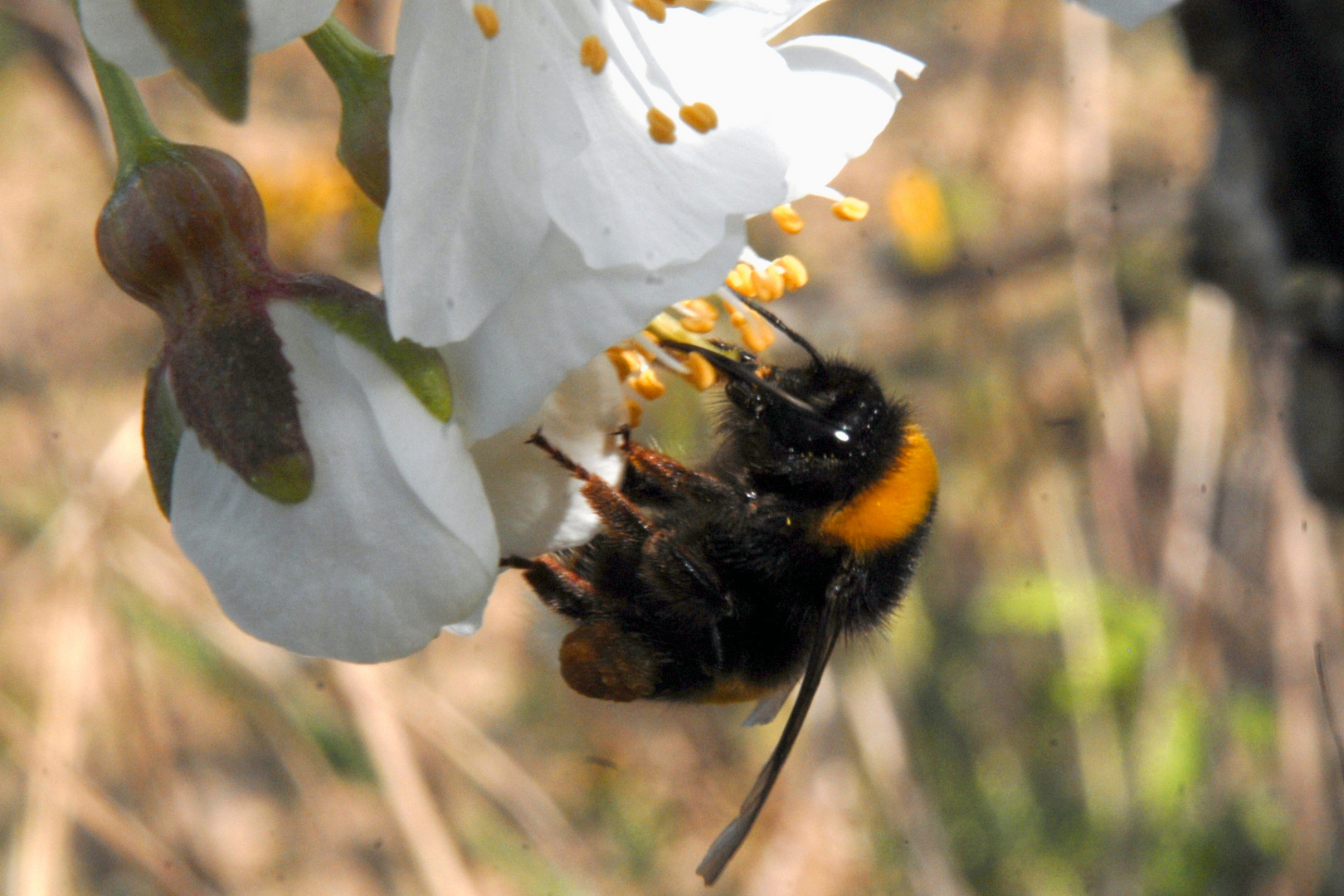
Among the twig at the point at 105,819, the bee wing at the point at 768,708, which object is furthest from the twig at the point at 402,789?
the bee wing at the point at 768,708

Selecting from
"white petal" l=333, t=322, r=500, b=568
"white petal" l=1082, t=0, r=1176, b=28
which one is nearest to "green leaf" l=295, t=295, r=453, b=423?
"white petal" l=333, t=322, r=500, b=568

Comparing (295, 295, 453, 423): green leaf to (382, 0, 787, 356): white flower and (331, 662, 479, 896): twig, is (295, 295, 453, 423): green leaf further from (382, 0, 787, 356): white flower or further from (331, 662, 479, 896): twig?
(331, 662, 479, 896): twig

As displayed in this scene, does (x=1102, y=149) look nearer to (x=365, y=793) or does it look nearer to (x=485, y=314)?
(x=365, y=793)

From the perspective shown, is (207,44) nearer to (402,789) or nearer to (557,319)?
(557,319)

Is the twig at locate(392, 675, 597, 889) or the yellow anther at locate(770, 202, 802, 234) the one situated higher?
the yellow anther at locate(770, 202, 802, 234)

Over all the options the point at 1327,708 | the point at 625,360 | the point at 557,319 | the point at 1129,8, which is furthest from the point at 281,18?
the point at 1327,708

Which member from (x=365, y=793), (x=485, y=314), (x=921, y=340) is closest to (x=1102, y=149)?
(x=921, y=340)
